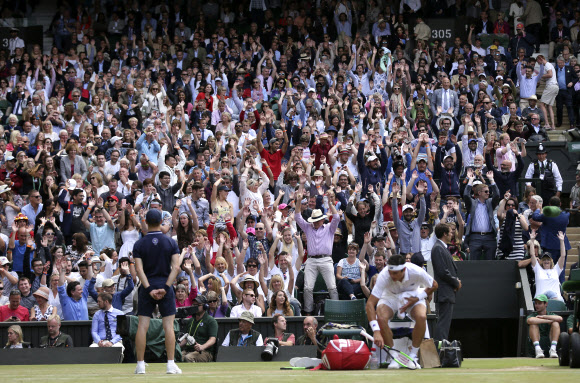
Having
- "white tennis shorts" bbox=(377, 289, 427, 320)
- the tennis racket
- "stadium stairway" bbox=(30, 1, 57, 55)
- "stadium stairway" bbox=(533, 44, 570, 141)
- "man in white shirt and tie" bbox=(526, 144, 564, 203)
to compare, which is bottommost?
the tennis racket

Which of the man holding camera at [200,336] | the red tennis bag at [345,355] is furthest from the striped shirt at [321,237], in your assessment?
the red tennis bag at [345,355]

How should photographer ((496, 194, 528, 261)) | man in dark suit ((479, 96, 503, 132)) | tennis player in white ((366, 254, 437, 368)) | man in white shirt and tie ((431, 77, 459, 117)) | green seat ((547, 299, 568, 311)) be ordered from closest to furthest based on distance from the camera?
tennis player in white ((366, 254, 437, 368)), green seat ((547, 299, 568, 311)), photographer ((496, 194, 528, 261)), man in dark suit ((479, 96, 503, 132)), man in white shirt and tie ((431, 77, 459, 117))

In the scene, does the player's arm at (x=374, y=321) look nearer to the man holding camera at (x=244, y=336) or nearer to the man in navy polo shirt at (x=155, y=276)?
the man in navy polo shirt at (x=155, y=276)

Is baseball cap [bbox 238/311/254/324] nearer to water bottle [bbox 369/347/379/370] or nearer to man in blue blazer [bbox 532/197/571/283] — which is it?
water bottle [bbox 369/347/379/370]

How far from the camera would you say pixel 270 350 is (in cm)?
1463

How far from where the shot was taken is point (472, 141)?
2120 centimetres

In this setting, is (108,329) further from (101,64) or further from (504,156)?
(101,64)

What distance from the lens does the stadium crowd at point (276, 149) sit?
17.5 metres

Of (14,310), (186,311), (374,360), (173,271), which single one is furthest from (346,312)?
(14,310)

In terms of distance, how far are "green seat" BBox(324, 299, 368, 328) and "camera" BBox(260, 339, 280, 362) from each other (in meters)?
0.84

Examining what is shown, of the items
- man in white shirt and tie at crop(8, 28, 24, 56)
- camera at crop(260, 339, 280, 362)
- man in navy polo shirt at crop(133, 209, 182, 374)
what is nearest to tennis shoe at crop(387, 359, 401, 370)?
man in navy polo shirt at crop(133, 209, 182, 374)

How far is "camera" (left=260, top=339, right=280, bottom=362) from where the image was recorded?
48.1 ft

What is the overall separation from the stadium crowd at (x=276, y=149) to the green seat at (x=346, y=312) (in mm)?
1213

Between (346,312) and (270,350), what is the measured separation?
3.93 ft
